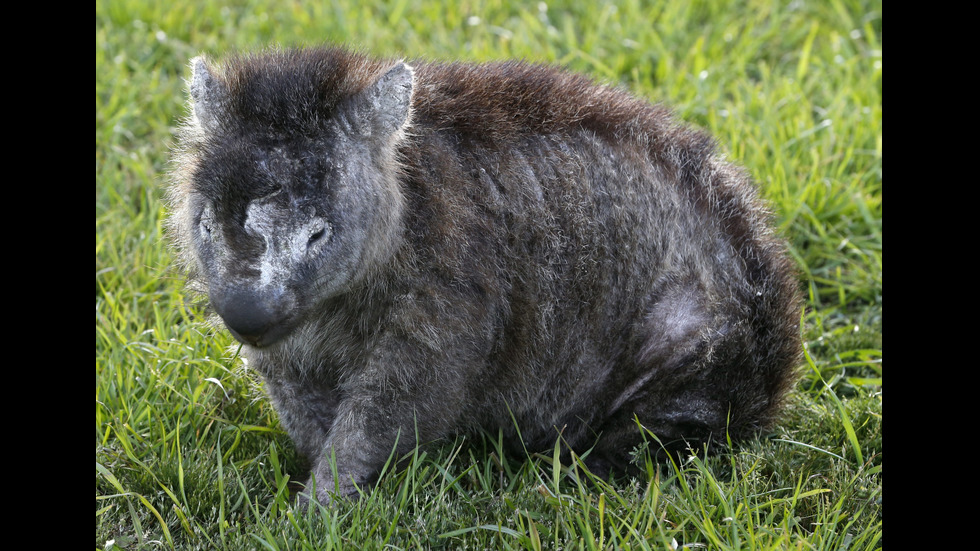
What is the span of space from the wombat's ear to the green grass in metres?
1.17

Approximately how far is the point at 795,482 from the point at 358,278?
2.21 meters

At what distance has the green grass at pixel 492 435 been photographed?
14.1ft

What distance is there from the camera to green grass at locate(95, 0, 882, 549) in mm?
4293

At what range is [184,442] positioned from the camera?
4.91m

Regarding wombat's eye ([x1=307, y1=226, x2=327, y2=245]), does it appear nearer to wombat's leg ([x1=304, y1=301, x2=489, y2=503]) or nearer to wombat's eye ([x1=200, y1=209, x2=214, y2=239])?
wombat's eye ([x1=200, y1=209, x2=214, y2=239])

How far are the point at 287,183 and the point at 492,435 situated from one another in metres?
1.72

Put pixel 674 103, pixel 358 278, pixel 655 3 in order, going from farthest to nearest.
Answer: pixel 655 3
pixel 674 103
pixel 358 278

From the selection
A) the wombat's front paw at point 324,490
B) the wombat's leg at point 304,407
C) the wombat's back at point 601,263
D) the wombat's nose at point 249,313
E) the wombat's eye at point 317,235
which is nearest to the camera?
the wombat's nose at point 249,313

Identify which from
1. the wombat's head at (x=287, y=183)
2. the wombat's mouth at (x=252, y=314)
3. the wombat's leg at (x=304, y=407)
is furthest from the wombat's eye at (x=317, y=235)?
the wombat's leg at (x=304, y=407)

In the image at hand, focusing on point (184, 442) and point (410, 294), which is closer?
point (410, 294)

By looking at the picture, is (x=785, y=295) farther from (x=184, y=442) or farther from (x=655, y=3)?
(x=655, y=3)

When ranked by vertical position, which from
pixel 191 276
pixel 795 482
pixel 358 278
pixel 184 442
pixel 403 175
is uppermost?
pixel 403 175

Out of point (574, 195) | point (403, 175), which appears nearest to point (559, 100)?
point (574, 195)

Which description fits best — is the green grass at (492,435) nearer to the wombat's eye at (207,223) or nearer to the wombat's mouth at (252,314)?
the wombat's mouth at (252,314)
